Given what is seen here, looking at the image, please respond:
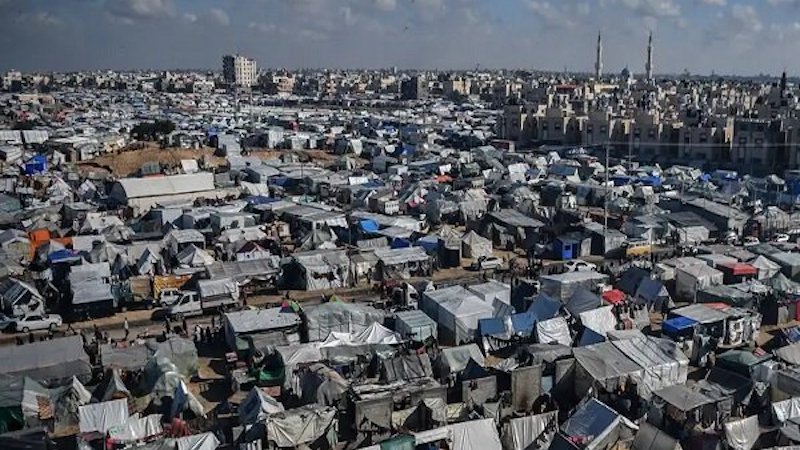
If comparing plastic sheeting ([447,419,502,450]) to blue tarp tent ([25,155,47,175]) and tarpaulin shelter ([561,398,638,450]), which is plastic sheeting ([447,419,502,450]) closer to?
tarpaulin shelter ([561,398,638,450])

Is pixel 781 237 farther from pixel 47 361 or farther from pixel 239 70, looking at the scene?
pixel 239 70

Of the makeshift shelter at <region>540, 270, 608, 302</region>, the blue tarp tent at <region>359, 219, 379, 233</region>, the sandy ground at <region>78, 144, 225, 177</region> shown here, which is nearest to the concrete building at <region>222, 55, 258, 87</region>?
the sandy ground at <region>78, 144, 225, 177</region>

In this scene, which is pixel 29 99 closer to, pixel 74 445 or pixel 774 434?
pixel 74 445

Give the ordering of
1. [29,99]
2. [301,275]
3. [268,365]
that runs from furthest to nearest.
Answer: [29,99], [301,275], [268,365]

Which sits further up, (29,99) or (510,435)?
(29,99)

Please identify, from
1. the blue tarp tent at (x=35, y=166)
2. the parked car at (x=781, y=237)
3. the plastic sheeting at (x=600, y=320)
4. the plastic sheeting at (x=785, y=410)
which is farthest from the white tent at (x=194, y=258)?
the blue tarp tent at (x=35, y=166)

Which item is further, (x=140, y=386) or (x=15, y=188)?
(x=15, y=188)

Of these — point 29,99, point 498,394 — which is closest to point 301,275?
point 498,394

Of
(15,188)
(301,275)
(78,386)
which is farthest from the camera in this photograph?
(15,188)
